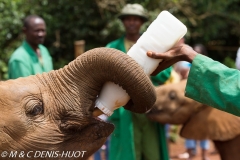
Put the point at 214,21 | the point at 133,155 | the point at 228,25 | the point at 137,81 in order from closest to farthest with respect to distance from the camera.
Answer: the point at 137,81 < the point at 133,155 < the point at 214,21 < the point at 228,25

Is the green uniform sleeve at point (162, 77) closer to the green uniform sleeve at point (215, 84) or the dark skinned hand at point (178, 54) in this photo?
the dark skinned hand at point (178, 54)

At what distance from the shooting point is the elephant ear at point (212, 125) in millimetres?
4137

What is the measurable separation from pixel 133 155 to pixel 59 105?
75.8 inches

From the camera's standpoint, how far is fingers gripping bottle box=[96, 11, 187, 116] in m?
2.34

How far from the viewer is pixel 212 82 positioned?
86.2 inches

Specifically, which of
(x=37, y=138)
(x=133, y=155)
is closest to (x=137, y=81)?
(x=37, y=138)

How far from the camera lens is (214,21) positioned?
10953 mm

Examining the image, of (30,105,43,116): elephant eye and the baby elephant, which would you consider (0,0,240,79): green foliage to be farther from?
(30,105,43,116): elephant eye

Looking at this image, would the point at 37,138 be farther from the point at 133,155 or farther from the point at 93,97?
the point at 133,155

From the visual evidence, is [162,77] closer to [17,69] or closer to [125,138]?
[125,138]

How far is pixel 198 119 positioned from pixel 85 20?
18.0 ft

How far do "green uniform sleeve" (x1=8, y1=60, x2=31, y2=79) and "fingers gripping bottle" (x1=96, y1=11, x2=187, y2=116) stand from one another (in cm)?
208

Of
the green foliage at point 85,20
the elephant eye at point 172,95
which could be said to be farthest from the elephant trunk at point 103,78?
the green foliage at point 85,20

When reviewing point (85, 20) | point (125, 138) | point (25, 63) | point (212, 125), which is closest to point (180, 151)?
point (85, 20)
